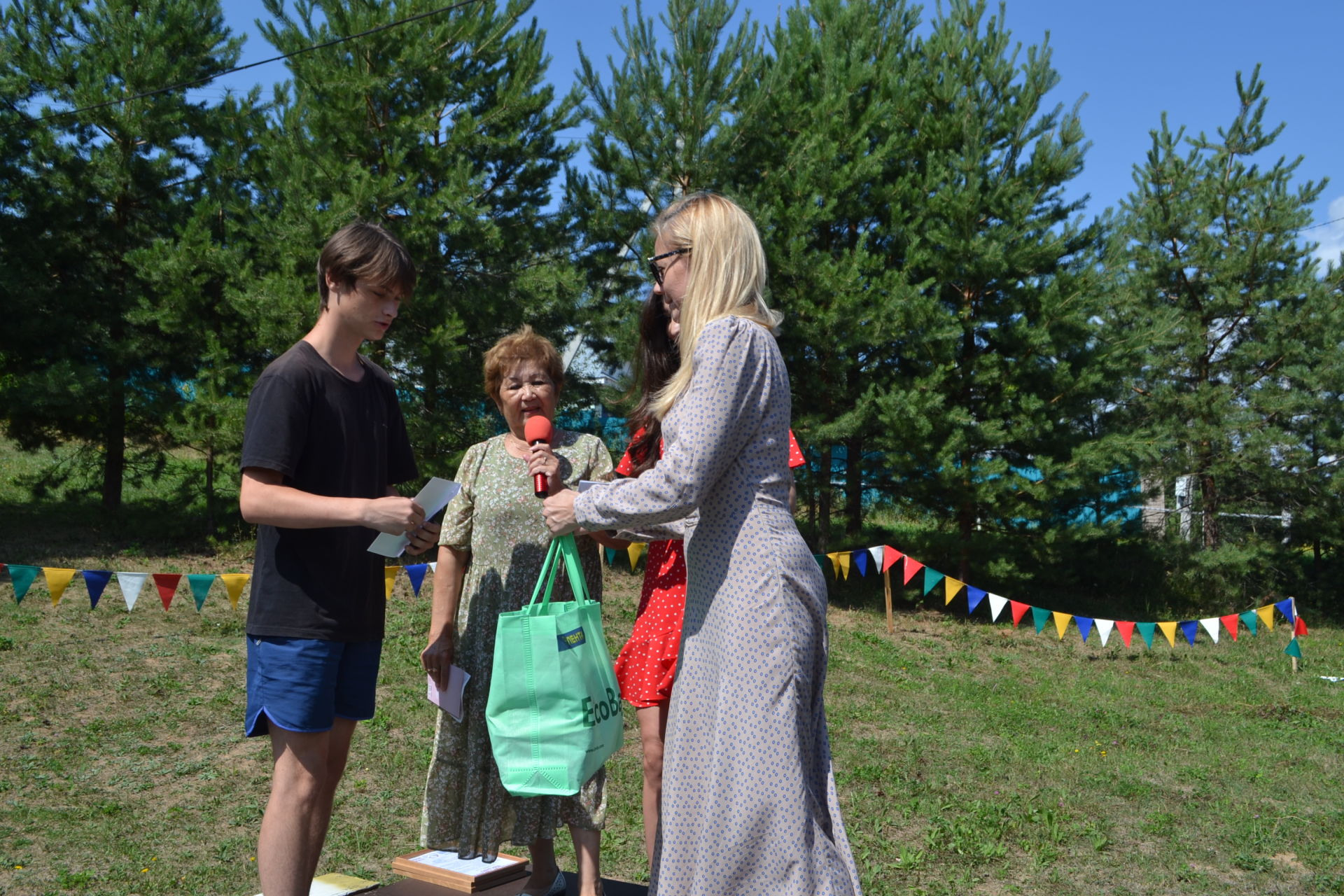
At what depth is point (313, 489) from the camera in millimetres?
2498

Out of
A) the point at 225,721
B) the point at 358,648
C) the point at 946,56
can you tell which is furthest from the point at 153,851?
the point at 946,56

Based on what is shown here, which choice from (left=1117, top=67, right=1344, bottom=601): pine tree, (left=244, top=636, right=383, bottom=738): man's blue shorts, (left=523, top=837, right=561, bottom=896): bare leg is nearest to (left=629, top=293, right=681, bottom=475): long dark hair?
(left=244, top=636, right=383, bottom=738): man's blue shorts

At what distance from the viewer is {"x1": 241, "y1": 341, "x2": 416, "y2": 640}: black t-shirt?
240 centimetres

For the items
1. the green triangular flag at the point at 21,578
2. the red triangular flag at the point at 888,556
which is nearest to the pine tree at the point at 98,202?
the green triangular flag at the point at 21,578

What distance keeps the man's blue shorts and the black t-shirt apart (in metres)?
0.03

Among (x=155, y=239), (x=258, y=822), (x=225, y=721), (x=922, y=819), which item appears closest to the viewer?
(x=258, y=822)

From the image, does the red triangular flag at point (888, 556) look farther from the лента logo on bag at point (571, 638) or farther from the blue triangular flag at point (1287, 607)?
the лента logo on bag at point (571, 638)

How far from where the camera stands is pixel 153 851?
14.3ft

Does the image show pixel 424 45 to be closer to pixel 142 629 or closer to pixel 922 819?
pixel 142 629

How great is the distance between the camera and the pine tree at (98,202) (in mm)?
11984

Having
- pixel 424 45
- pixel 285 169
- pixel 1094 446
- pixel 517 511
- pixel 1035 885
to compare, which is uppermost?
pixel 424 45

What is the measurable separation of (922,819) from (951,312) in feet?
25.1

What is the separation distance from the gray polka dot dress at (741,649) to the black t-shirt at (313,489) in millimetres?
689

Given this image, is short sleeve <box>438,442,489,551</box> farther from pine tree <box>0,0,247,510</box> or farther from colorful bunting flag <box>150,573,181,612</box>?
pine tree <box>0,0,247,510</box>
